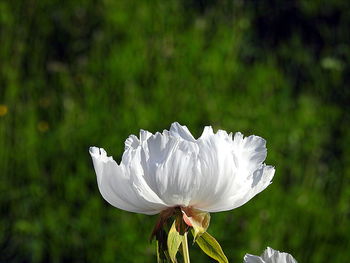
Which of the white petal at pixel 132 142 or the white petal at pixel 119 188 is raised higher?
the white petal at pixel 132 142

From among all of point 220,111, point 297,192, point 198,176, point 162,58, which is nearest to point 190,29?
point 162,58

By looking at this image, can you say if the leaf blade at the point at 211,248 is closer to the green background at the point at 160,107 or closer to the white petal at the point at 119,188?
the white petal at the point at 119,188

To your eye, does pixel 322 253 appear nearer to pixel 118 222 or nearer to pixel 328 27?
pixel 118 222

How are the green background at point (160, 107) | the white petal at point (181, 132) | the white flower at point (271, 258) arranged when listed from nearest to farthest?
the white flower at point (271, 258) < the white petal at point (181, 132) < the green background at point (160, 107)

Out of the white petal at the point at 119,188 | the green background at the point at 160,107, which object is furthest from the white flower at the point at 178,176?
the green background at the point at 160,107

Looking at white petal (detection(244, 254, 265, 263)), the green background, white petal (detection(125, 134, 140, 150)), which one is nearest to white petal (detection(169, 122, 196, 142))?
white petal (detection(125, 134, 140, 150))

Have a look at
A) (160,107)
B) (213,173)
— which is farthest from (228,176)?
(160,107)

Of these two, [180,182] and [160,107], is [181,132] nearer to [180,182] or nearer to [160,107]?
[180,182]
